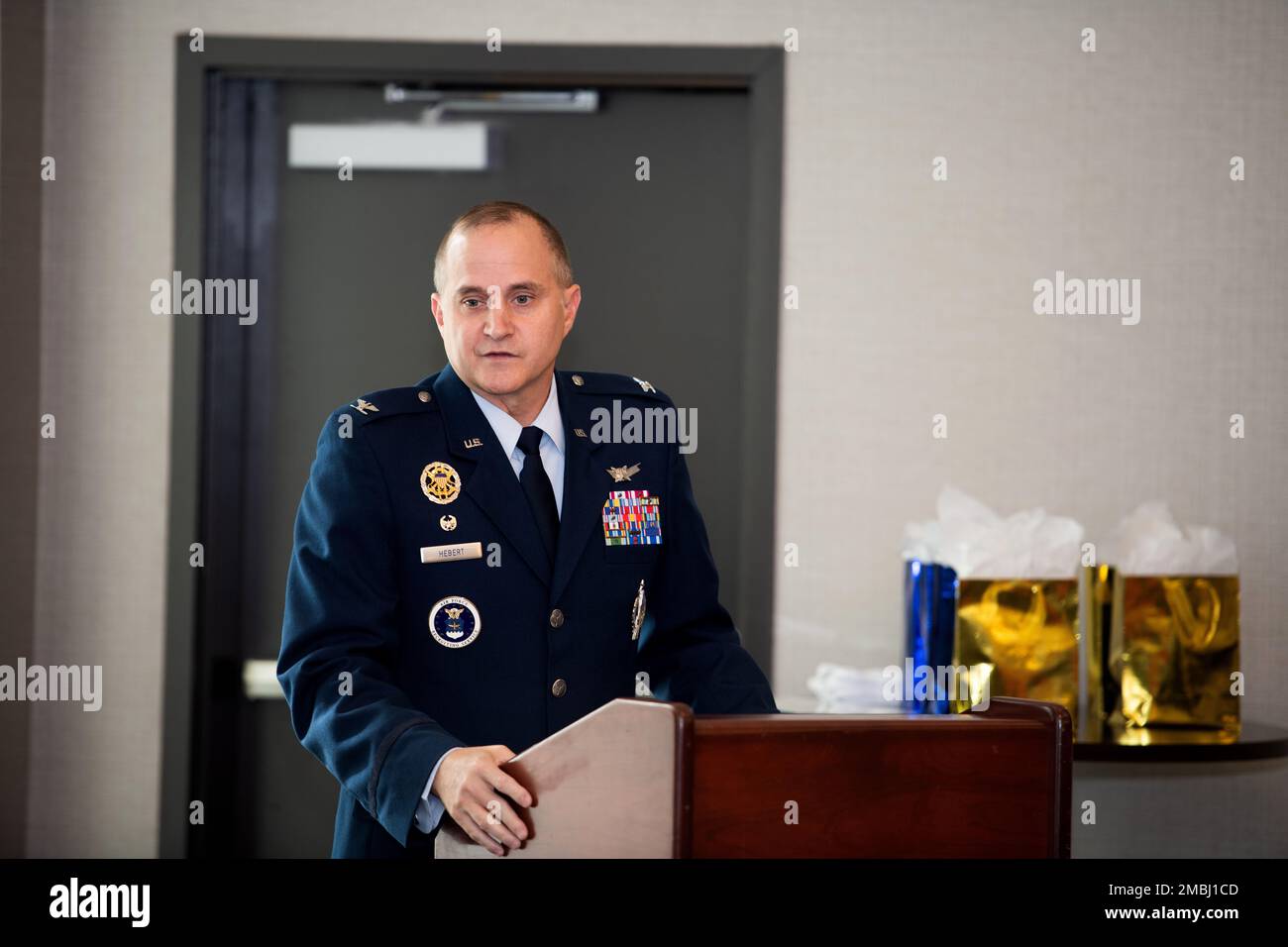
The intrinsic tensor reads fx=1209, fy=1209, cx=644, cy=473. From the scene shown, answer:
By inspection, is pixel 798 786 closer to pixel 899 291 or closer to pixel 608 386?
pixel 608 386

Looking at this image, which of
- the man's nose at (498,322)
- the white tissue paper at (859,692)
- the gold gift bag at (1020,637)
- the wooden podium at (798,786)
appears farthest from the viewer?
A: the white tissue paper at (859,692)

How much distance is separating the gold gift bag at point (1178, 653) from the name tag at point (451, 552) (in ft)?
4.38

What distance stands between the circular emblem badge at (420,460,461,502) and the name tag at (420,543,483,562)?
59mm

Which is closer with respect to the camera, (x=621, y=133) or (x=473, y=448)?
(x=473, y=448)

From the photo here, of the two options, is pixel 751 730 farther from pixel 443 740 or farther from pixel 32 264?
pixel 32 264

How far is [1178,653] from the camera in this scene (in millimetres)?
2178

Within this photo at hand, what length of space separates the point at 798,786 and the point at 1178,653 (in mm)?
1509

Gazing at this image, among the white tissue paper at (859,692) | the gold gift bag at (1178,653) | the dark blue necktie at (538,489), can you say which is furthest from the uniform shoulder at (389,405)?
the gold gift bag at (1178,653)

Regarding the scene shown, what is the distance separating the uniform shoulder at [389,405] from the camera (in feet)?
4.75

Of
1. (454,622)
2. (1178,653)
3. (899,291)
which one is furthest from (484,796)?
(899,291)

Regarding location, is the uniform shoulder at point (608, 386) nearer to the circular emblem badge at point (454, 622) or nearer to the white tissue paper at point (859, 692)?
the circular emblem badge at point (454, 622)

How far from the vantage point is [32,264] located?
8.71 feet

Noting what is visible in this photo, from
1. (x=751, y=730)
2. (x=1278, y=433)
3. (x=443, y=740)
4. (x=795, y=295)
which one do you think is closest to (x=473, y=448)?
(x=443, y=740)
